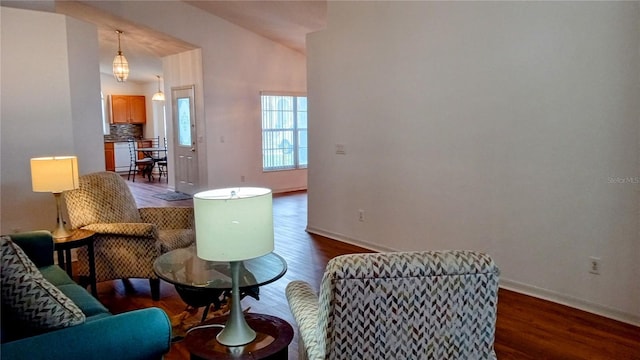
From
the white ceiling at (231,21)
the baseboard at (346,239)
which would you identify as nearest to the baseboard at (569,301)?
the baseboard at (346,239)

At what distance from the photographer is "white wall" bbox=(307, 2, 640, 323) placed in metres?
3.02

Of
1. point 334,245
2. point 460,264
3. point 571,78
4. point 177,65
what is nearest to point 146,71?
point 177,65

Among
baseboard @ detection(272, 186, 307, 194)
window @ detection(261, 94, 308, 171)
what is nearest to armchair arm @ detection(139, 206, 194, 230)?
window @ detection(261, 94, 308, 171)

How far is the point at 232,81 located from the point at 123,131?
6.09m

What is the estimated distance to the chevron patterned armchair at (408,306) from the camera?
4.79 ft

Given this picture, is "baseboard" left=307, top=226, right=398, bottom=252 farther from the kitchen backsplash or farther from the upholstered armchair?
the kitchen backsplash

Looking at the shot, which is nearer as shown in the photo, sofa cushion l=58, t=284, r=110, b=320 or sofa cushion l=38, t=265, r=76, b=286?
sofa cushion l=58, t=284, r=110, b=320

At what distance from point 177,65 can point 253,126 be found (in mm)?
1707

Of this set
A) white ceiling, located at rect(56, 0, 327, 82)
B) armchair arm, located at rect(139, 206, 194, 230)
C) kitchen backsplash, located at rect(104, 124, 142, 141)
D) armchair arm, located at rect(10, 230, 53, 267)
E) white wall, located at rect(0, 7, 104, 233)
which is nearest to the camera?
armchair arm, located at rect(10, 230, 53, 267)

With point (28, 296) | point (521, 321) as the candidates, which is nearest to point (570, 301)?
point (521, 321)

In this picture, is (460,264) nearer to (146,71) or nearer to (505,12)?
(505,12)

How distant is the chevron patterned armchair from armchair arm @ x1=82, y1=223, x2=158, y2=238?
2208 millimetres

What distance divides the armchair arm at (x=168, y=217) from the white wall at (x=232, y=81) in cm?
362

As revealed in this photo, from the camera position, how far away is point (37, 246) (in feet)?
9.21
